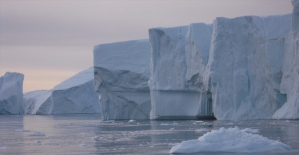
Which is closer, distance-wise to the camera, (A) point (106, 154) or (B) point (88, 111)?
(A) point (106, 154)

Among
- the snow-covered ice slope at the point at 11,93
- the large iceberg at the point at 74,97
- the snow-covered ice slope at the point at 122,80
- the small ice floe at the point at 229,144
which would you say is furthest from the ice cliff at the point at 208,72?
the snow-covered ice slope at the point at 11,93

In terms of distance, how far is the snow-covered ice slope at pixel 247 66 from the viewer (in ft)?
72.8

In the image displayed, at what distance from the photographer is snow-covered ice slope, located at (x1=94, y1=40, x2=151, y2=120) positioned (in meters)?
28.5

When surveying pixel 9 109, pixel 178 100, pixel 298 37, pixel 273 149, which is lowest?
pixel 9 109

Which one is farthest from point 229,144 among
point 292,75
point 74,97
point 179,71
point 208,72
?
point 74,97

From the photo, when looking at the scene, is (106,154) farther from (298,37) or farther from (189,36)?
(189,36)

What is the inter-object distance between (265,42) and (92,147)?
12.3 metres

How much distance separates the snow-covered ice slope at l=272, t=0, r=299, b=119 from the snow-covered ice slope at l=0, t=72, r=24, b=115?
3252 cm

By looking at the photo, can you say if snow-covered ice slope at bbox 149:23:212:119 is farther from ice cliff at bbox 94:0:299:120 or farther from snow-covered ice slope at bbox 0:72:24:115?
snow-covered ice slope at bbox 0:72:24:115

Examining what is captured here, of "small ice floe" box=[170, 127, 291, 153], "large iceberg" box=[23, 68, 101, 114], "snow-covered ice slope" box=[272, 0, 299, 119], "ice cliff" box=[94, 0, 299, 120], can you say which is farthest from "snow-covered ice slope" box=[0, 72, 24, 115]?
"small ice floe" box=[170, 127, 291, 153]

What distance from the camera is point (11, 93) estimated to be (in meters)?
49.0

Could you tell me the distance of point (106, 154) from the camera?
10.4 metres

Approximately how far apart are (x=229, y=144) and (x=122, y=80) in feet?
60.2

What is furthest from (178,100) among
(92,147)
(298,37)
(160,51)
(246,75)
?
(92,147)
